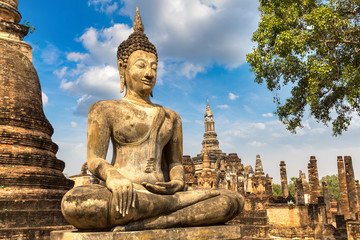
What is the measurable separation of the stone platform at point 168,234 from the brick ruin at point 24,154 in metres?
5.47

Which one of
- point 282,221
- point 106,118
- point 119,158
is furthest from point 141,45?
point 282,221

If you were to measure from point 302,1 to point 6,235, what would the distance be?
34.3 ft

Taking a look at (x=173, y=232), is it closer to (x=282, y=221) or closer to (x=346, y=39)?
(x=346, y=39)

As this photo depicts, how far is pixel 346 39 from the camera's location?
1041 centimetres

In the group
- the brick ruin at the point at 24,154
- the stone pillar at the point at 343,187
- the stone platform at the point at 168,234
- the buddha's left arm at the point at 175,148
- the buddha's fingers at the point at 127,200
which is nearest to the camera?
the stone platform at the point at 168,234

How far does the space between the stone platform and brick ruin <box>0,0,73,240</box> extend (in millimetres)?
5469

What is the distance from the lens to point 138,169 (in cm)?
370

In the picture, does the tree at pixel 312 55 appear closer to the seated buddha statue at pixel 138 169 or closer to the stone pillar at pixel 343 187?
the seated buddha statue at pixel 138 169

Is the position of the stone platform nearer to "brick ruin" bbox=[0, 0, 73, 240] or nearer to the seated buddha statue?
the seated buddha statue

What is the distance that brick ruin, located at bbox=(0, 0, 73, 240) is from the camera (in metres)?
8.40

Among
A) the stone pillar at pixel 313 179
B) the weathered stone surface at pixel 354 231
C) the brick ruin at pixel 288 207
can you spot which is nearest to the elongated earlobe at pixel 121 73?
the brick ruin at pixel 288 207

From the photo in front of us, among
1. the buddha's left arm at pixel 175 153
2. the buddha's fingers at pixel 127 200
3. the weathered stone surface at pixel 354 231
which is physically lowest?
the weathered stone surface at pixel 354 231

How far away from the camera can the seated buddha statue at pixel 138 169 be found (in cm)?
300

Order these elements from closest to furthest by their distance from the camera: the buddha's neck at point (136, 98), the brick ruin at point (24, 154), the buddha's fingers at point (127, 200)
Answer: the buddha's fingers at point (127, 200) < the buddha's neck at point (136, 98) < the brick ruin at point (24, 154)
